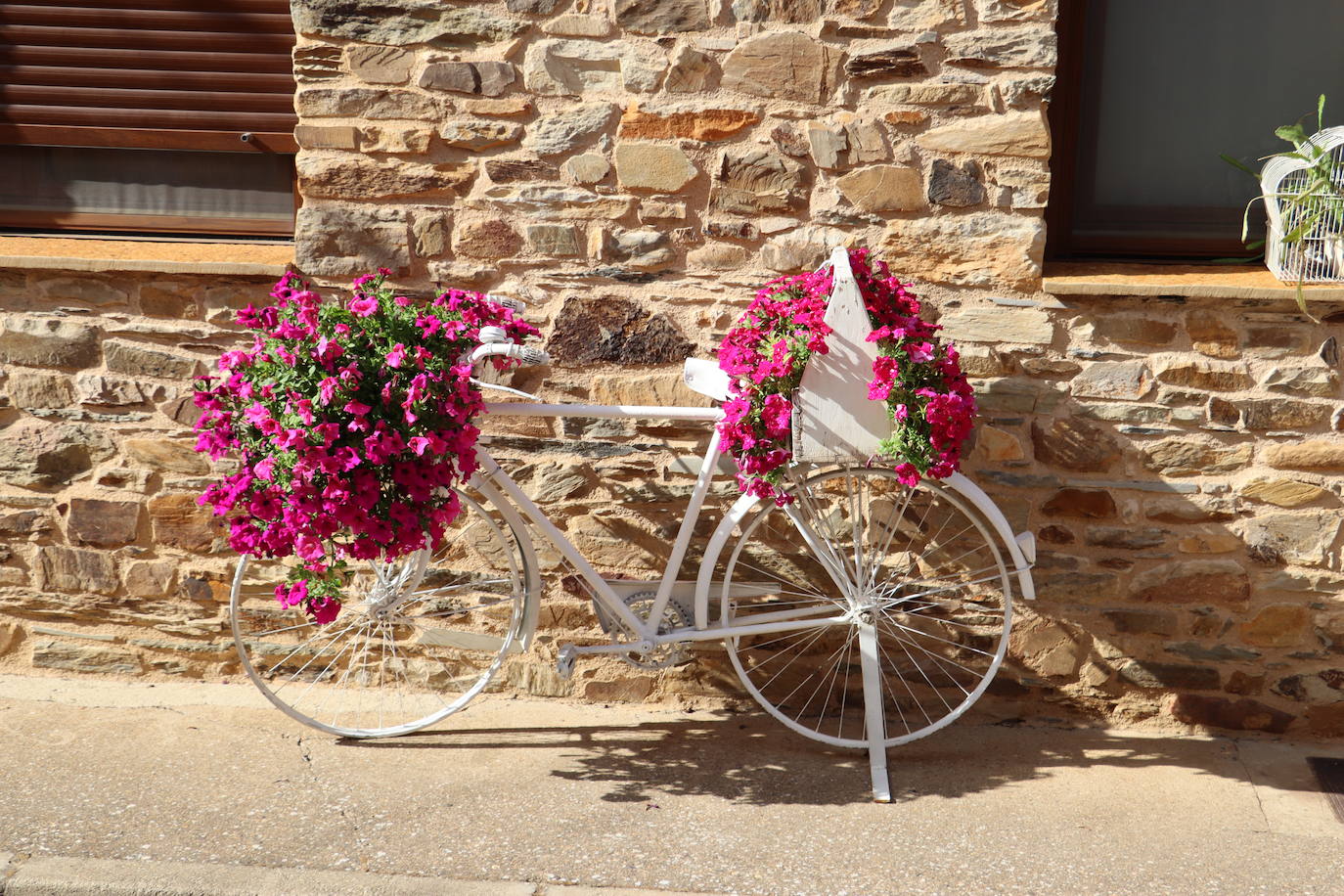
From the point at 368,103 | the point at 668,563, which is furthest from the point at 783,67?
the point at 668,563

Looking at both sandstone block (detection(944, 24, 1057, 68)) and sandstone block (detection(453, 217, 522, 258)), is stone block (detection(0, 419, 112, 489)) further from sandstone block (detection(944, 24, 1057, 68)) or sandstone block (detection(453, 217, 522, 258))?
sandstone block (detection(944, 24, 1057, 68))

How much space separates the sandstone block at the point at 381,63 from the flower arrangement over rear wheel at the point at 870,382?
51.5 inches

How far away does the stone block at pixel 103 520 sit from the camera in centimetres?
412

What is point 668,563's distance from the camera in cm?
371

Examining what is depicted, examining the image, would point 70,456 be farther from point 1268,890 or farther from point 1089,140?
point 1268,890

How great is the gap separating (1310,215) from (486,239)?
244 cm

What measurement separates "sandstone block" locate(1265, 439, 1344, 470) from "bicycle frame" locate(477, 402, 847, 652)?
1.39m

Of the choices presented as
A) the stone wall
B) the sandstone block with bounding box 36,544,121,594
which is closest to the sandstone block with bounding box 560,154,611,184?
the stone wall

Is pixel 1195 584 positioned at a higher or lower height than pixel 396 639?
higher

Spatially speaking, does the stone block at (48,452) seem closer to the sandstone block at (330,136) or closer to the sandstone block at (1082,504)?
the sandstone block at (330,136)

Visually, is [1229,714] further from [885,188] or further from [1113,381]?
[885,188]

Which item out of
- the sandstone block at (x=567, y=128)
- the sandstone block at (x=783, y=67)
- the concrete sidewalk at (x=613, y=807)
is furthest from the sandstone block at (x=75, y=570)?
the sandstone block at (x=783, y=67)

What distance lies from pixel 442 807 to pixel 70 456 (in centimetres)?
180

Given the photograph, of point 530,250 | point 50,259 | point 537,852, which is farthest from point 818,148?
point 50,259
